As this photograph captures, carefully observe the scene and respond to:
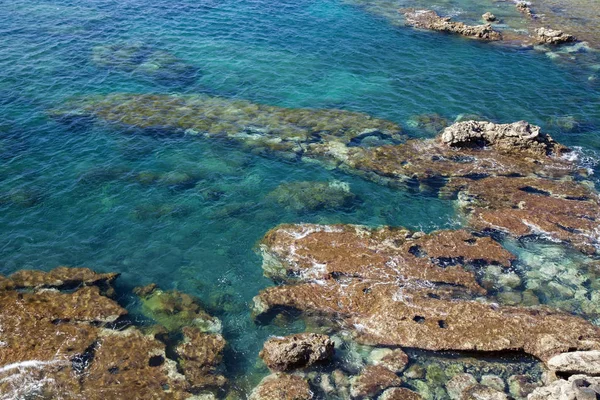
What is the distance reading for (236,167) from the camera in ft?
123

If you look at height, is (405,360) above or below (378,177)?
below

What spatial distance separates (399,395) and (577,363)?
8505 millimetres

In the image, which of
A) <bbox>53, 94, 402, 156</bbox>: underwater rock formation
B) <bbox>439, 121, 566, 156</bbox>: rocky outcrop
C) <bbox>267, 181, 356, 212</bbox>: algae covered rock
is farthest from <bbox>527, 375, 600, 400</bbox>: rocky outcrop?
<bbox>53, 94, 402, 156</bbox>: underwater rock formation

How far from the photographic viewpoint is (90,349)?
2298cm

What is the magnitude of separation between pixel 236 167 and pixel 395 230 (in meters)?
14.3

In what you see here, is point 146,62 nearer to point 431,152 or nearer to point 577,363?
point 431,152

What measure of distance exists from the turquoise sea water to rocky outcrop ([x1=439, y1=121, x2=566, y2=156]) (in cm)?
369

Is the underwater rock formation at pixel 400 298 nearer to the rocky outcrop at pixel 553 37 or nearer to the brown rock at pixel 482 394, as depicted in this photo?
the brown rock at pixel 482 394

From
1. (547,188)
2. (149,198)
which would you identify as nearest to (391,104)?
(547,188)

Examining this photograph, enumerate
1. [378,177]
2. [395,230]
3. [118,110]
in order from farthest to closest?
1. [118,110]
2. [378,177]
3. [395,230]

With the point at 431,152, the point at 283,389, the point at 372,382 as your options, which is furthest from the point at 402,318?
the point at 431,152

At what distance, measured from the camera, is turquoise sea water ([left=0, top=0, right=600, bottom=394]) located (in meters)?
29.5

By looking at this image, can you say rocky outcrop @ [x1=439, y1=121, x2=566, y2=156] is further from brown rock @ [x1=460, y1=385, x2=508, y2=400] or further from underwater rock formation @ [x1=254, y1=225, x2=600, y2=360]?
brown rock @ [x1=460, y1=385, x2=508, y2=400]

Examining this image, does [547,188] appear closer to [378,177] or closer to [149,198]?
[378,177]
